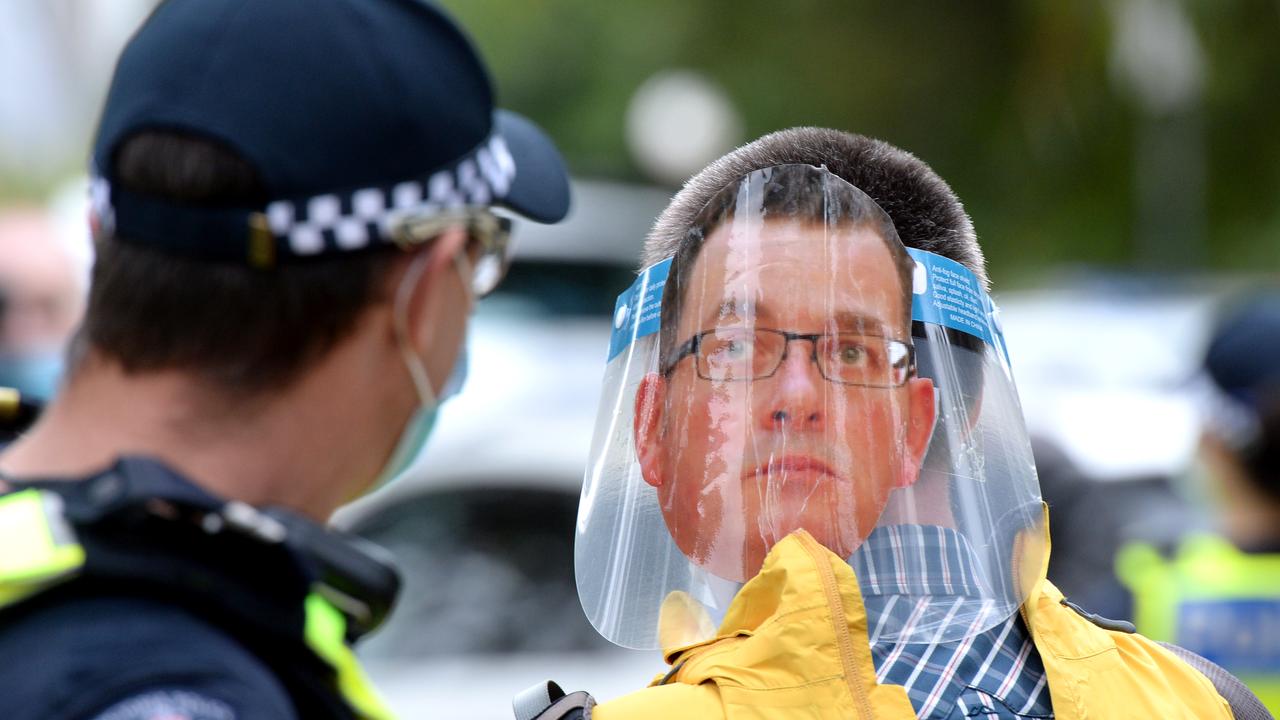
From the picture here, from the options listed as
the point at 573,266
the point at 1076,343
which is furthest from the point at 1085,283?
the point at 573,266

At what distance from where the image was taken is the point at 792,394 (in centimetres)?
172

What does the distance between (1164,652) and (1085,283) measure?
828 cm

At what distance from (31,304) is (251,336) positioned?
3.91m

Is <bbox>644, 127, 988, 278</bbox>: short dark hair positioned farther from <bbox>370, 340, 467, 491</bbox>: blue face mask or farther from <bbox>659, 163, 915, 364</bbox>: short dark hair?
<bbox>370, 340, 467, 491</bbox>: blue face mask

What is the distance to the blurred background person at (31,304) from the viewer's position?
4.80 metres

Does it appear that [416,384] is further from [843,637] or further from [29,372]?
[29,372]

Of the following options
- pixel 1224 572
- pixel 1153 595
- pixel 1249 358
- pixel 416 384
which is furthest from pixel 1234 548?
pixel 416 384

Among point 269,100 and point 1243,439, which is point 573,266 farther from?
point 269,100

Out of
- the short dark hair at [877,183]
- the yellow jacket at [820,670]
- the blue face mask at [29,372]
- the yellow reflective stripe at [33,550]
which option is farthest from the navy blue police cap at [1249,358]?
the blue face mask at [29,372]

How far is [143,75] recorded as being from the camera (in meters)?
1.52

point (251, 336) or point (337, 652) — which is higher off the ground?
point (251, 336)

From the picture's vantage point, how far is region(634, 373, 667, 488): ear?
183cm

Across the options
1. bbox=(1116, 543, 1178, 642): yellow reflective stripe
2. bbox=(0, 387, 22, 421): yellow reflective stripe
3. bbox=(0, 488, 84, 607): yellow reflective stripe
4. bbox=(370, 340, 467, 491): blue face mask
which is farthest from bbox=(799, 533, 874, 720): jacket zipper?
bbox=(1116, 543, 1178, 642): yellow reflective stripe

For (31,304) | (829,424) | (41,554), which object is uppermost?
(31,304)
